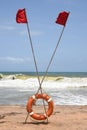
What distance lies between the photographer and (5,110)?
609 inches

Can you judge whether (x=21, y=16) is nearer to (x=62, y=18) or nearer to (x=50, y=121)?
(x=62, y=18)

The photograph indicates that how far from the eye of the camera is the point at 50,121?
12.4 m

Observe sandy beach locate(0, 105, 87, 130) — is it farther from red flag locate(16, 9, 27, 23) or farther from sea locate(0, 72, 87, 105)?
sea locate(0, 72, 87, 105)

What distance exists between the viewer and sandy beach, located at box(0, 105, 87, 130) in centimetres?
1133

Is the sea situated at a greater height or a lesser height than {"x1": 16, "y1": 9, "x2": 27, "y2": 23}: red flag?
lesser

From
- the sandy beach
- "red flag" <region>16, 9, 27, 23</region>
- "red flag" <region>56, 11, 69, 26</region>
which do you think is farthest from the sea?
"red flag" <region>16, 9, 27, 23</region>

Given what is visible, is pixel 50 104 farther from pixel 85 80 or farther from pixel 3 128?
pixel 85 80

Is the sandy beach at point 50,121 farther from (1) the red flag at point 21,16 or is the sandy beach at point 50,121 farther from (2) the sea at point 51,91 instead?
(2) the sea at point 51,91

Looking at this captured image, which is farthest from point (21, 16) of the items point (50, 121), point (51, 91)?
point (51, 91)

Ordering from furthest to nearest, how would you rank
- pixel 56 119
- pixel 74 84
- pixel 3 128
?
pixel 74 84 < pixel 56 119 < pixel 3 128

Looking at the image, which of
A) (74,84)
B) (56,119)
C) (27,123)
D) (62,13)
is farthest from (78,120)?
(74,84)

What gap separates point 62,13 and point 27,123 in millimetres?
3601

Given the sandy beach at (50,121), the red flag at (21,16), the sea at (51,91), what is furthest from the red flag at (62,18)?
the sea at (51,91)

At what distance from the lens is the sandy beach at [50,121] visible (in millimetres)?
11328
